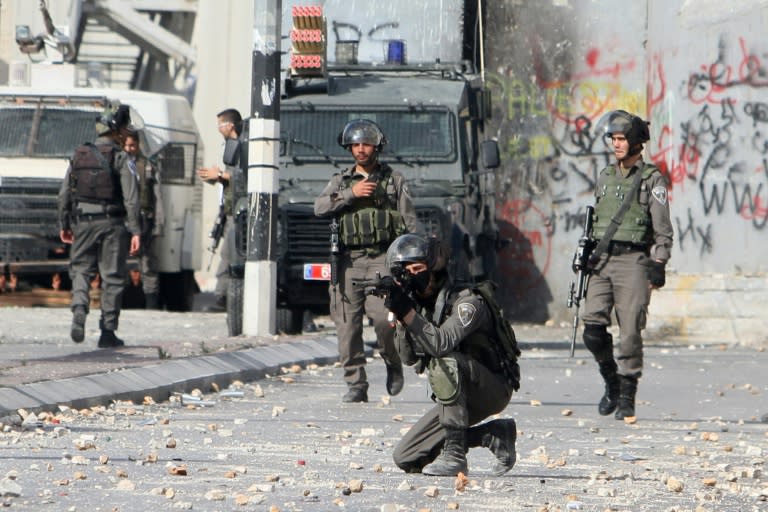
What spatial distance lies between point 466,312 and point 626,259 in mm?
3213

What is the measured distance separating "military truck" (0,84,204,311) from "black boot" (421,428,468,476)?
12.4 meters

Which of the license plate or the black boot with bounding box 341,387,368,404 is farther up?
the license plate

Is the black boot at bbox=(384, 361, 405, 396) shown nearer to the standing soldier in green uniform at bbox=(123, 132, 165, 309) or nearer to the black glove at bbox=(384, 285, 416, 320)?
the black glove at bbox=(384, 285, 416, 320)

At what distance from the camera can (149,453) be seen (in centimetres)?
838

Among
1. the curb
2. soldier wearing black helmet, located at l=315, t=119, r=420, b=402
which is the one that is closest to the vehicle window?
the curb

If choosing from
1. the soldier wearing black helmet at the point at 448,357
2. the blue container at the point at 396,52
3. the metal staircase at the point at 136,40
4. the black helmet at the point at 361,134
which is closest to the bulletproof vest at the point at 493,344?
the soldier wearing black helmet at the point at 448,357

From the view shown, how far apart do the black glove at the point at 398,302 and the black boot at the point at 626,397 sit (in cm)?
338

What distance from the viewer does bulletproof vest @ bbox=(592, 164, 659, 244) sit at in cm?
1068

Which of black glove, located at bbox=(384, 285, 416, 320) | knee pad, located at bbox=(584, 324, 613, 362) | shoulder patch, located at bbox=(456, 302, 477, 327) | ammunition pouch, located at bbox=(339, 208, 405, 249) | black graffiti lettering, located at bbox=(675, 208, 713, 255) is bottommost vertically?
knee pad, located at bbox=(584, 324, 613, 362)

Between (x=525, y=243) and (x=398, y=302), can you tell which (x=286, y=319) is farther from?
(x=398, y=302)

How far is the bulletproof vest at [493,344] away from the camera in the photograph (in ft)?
25.8

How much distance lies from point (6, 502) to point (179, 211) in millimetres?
14141

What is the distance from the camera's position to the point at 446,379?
770cm

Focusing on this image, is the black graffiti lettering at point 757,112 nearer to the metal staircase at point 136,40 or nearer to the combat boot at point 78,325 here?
the combat boot at point 78,325
